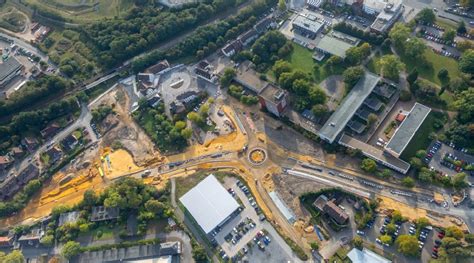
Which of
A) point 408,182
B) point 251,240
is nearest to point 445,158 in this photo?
point 408,182

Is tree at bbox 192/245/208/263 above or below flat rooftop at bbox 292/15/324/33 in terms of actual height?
below

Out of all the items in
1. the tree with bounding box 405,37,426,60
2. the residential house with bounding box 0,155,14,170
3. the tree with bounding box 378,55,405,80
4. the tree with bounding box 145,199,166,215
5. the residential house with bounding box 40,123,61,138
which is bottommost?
the residential house with bounding box 0,155,14,170

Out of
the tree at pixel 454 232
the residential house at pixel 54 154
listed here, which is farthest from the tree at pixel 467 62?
the residential house at pixel 54 154

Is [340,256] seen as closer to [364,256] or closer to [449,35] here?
[364,256]

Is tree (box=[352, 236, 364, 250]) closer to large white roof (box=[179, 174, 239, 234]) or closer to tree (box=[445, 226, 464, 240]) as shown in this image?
tree (box=[445, 226, 464, 240])

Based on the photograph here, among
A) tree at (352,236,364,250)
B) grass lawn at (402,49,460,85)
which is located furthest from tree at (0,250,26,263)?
grass lawn at (402,49,460,85)

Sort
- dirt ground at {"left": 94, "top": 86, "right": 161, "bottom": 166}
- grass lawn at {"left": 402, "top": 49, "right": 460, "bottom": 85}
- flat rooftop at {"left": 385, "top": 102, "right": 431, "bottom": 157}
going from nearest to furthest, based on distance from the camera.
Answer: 1. flat rooftop at {"left": 385, "top": 102, "right": 431, "bottom": 157}
2. grass lawn at {"left": 402, "top": 49, "right": 460, "bottom": 85}
3. dirt ground at {"left": 94, "top": 86, "right": 161, "bottom": 166}

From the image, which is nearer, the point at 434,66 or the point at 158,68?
the point at 434,66
